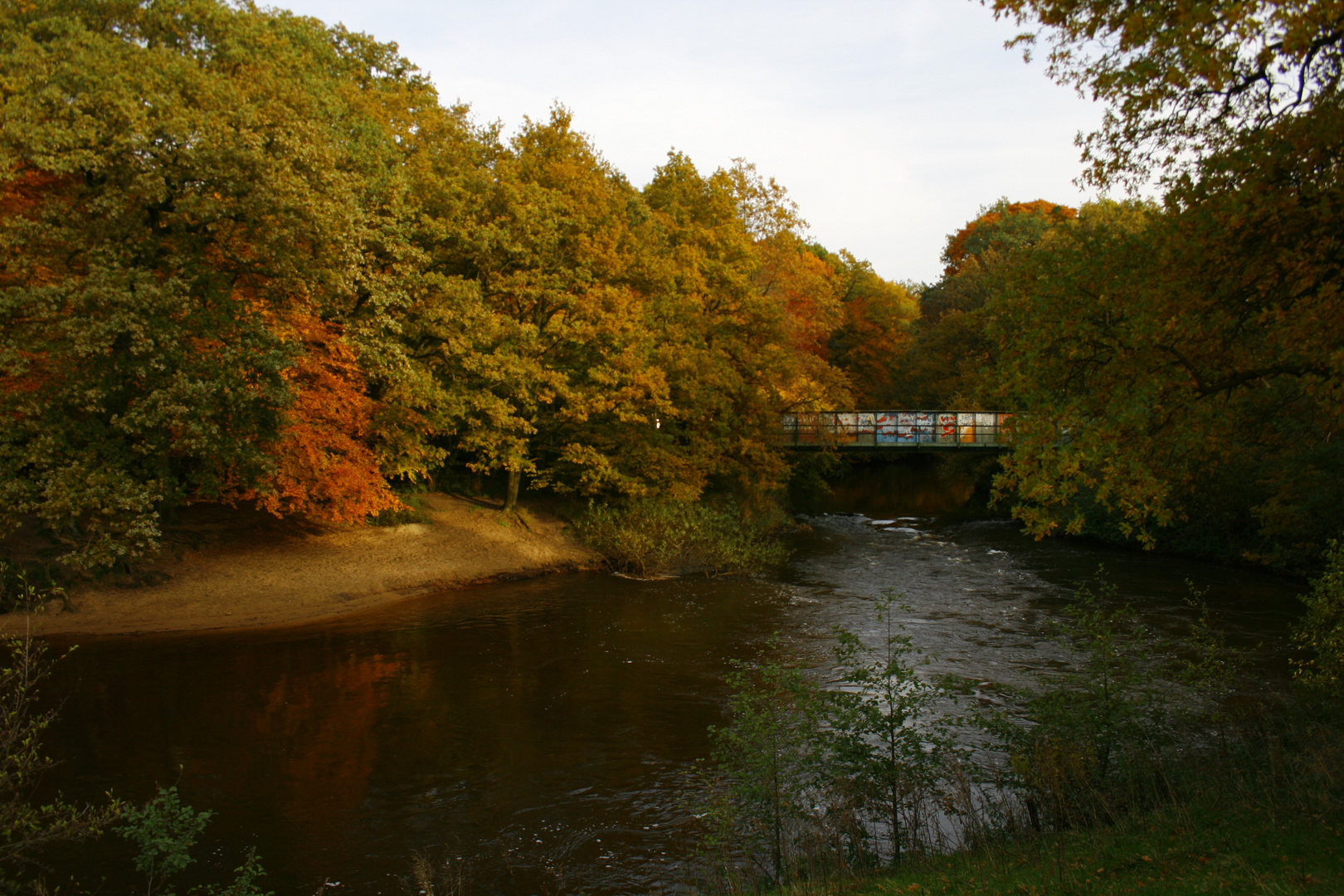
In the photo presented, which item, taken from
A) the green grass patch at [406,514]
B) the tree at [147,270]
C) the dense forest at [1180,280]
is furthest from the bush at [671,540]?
the dense forest at [1180,280]

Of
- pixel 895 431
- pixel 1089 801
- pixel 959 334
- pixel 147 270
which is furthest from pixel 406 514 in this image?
pixel 959 334

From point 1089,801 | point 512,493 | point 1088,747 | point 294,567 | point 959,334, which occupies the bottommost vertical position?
point 1089,801

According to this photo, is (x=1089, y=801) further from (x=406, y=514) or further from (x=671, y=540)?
(x=406, y=514)

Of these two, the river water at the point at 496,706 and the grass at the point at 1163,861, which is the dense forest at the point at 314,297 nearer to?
the river water at the point at 496,706

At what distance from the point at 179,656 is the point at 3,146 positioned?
9889mm

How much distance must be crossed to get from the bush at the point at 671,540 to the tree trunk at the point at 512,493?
2296mm

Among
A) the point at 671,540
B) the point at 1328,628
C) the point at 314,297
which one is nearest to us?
the point at 1328,628

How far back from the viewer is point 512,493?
97.1ft

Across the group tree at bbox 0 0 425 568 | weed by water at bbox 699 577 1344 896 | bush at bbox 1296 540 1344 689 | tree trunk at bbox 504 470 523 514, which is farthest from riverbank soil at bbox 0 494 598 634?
bush at bbox 1296 540 1344 689

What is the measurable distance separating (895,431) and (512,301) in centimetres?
2006

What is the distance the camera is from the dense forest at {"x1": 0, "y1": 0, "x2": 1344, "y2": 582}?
945 centimetres

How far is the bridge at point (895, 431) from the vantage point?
37094 mm

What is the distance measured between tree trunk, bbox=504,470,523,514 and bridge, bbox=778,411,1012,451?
1164 centimetres

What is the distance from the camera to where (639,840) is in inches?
370
